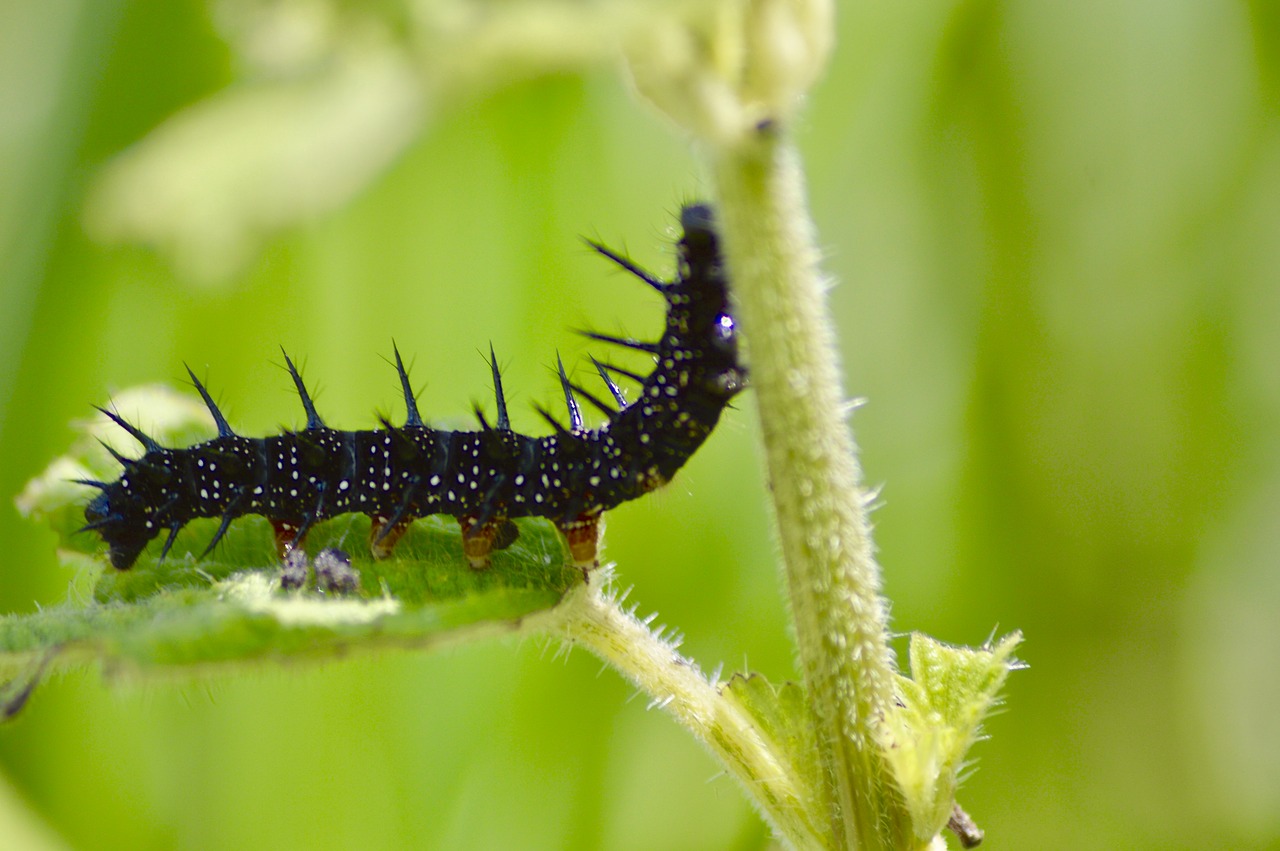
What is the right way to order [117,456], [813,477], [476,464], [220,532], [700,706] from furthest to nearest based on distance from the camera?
[117,456], [476,464], [220,532], [700,706], [813,477]

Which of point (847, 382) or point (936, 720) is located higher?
point (847, 382)

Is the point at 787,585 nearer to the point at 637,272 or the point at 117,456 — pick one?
the point at 637,272

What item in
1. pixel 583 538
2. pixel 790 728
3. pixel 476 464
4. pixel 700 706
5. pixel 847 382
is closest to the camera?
pixel 790 728

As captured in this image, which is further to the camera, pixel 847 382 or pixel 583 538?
pixel 847 382

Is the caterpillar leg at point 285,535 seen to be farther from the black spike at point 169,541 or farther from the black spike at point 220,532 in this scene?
the black spike at point 169,541

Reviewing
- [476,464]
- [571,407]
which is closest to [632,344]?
[571,407]

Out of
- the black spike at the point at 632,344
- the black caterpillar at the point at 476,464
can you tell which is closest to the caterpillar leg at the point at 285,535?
the black caterpillar at the point at 476,464

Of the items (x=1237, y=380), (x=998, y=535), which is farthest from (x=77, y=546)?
(x=1237, y=380)

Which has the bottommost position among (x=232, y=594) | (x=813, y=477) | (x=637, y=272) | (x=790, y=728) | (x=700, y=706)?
(x=790, y=728)
